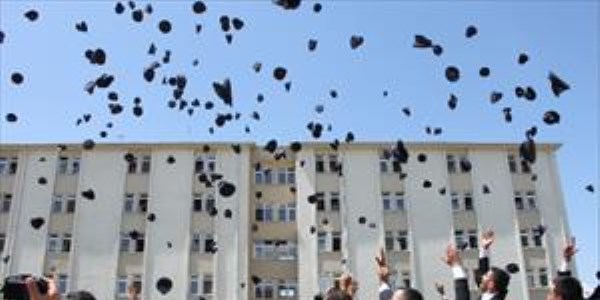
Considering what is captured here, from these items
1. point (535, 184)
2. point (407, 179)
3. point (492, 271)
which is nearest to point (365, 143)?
point (407, 179)

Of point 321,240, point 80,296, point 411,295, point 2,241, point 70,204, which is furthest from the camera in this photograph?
point 70,204

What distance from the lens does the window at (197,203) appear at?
128ft

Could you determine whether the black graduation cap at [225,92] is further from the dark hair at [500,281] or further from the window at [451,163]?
the window at [451,163]

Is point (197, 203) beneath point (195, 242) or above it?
above

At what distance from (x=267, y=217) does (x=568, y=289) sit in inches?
1352

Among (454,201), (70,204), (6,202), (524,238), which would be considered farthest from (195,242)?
(524,238)

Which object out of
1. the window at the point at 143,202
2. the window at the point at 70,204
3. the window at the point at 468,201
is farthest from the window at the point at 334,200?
the window at the point at 70,204

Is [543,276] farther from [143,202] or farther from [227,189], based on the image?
[227,189]

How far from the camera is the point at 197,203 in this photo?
39.2m

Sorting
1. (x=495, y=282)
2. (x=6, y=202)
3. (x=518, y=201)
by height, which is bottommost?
Answer: (x=495, y=282)

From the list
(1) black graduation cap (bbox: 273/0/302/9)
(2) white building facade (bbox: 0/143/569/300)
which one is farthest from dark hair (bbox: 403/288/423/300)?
(2) white building facade (bbox: 0/143/569/300)

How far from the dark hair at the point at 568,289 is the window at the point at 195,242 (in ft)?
108

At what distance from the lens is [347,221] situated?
38.9 metres

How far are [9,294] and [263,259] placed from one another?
34.2 meters
